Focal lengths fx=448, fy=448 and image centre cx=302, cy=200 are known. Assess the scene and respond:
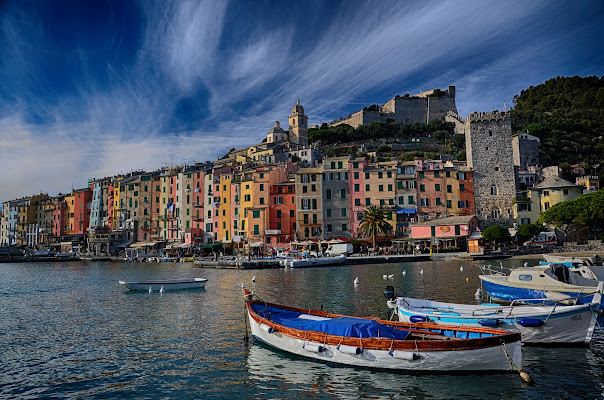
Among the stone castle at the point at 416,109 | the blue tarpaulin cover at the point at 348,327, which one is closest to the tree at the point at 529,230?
the blue tarpaulin cover at the point at 348,327

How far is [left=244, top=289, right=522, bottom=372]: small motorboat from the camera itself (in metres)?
11.4

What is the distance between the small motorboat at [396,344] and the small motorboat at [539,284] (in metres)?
8.75

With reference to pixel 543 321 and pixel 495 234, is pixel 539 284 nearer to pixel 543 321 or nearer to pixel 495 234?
pixel 543 321

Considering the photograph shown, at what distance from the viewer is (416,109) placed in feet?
403

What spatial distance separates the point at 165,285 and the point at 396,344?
22771 millimetres

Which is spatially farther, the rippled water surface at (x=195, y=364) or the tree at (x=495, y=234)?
the tree at (x=495, y=234)

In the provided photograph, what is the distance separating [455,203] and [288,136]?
6363 cm

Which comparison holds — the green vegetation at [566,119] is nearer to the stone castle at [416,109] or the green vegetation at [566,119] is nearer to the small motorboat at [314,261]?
the stone castle at [416,109]

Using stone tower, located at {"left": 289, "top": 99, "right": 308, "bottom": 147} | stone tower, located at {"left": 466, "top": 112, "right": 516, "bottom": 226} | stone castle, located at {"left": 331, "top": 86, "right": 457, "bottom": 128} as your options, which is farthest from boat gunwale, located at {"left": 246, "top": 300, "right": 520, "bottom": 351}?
stone castle, located at {"left": 331, "top": 86, "right": 457, "bottom": 128}

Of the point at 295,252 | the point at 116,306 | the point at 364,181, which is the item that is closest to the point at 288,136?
the point at 364,181

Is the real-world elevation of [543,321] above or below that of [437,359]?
above

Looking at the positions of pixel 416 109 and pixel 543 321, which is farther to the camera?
pixel 416 109

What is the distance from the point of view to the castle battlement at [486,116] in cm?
6569

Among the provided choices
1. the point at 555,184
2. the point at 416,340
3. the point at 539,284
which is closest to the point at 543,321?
the point at 416,340
